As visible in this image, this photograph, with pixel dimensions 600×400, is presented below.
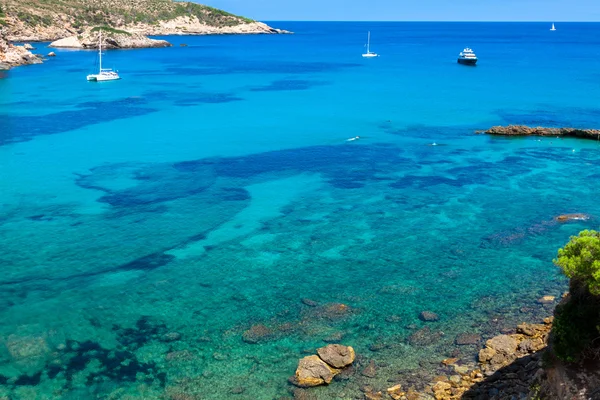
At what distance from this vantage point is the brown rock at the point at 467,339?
76.4ft

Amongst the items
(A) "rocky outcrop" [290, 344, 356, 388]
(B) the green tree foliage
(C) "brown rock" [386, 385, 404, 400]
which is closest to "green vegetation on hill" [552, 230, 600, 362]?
(B) the green tree foliage

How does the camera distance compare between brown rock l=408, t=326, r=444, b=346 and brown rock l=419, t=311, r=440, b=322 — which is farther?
brown rock l=419, t=311, r=440, b=322

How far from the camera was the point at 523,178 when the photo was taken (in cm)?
4566

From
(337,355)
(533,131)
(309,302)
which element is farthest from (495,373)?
(533,131)

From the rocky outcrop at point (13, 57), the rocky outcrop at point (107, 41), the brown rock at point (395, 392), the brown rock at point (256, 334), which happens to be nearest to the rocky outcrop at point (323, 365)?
the brown rock at point (395, 392)

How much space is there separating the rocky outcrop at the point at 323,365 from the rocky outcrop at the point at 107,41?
163 m

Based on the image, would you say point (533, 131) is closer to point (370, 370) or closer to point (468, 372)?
point (468, 372)

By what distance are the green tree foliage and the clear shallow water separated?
23.5 ft

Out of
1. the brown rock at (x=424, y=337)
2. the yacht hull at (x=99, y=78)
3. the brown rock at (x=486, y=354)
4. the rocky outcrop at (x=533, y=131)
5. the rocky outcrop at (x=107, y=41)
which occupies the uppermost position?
the rocky outcrop at (x=107, y=41)

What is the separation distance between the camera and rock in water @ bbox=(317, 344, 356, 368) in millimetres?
21609

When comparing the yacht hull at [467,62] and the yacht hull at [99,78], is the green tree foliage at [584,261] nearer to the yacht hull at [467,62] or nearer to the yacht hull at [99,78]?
the yacht hull at [99,78]

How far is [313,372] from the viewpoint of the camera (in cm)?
2111

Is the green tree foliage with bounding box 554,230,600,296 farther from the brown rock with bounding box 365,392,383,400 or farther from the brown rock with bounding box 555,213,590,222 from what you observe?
the brown rock with bounding box 555,213,590,222

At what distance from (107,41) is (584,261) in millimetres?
170974
